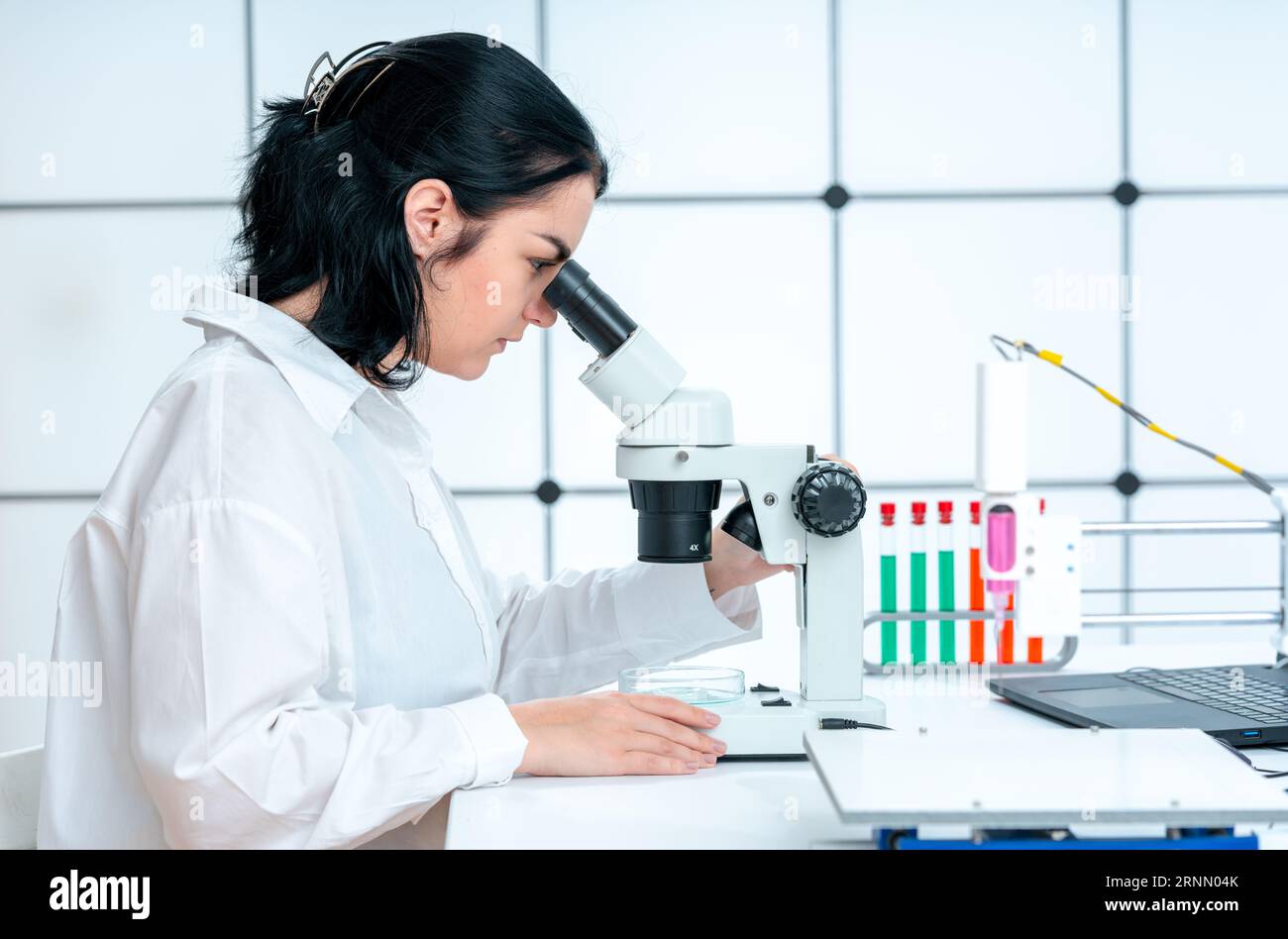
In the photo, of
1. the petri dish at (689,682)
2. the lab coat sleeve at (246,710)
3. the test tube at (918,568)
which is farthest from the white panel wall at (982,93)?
the lab coat sleeve at (246,710)

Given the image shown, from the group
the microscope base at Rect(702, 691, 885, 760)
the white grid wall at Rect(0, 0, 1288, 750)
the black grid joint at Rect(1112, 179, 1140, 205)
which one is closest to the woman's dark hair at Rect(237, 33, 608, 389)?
the microscope base at Rect(702, 691, 885, 760)

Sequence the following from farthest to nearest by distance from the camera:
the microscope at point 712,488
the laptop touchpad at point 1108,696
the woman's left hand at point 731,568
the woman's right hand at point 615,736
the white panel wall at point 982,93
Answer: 1. the white panel wall at point 982,93
2. the woman's left hand at point 731,568
3. the laptop touchpad at point 1108,696
4. the microscope at point 712,488
5. the woman's right hand at point 615,736

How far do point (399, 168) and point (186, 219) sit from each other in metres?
1.58

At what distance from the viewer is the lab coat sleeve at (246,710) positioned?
91 cm

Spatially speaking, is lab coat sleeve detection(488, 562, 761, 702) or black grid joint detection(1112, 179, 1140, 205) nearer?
lab coat sleeve detection(488, 562, 761, 702)

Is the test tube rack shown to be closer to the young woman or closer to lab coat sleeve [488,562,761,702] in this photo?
lab coat sleeve [488,562,761,702]

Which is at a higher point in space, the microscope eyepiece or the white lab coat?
the microscope eyepiece

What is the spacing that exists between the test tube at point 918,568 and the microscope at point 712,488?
→ 1.67 ft

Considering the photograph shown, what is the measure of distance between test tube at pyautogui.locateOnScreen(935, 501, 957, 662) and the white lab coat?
720mm

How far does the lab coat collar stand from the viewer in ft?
3.59

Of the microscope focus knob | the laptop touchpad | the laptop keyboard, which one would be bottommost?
the laptop touchpad

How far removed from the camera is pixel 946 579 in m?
1.67

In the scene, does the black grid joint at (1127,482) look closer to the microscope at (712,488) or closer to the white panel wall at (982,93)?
the white panel wall at (982,93)
